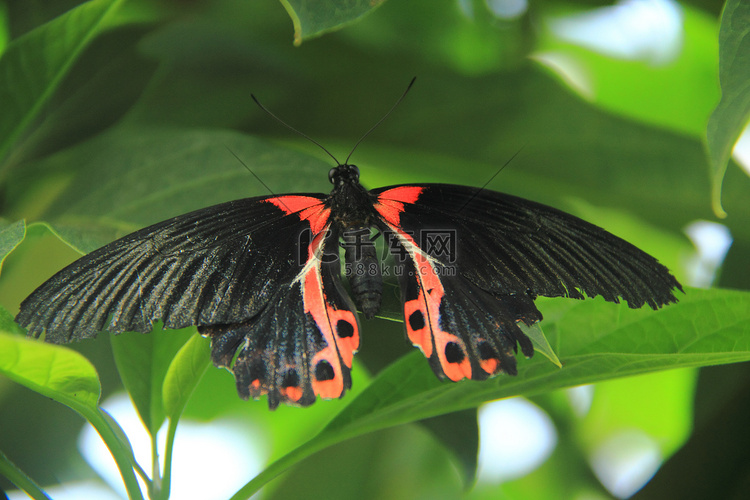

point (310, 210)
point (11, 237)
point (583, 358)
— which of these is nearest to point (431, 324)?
point (583, 358)

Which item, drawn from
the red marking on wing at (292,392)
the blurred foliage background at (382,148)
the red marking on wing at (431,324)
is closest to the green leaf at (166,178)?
the blurred foliage background at (382,148)

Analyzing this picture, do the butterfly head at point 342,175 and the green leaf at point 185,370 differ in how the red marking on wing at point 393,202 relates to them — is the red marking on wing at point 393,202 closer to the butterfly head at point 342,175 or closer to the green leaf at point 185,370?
the butterfly head at point 342,175

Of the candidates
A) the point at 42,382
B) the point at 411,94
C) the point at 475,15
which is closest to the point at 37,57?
the point at 42,382

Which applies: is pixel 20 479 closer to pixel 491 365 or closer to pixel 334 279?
pixel 334 279

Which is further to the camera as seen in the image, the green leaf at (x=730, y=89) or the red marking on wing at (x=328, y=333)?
the red marking on wing at (x=328, y=333)

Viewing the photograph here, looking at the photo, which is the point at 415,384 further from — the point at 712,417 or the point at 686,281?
the point at 686,281
